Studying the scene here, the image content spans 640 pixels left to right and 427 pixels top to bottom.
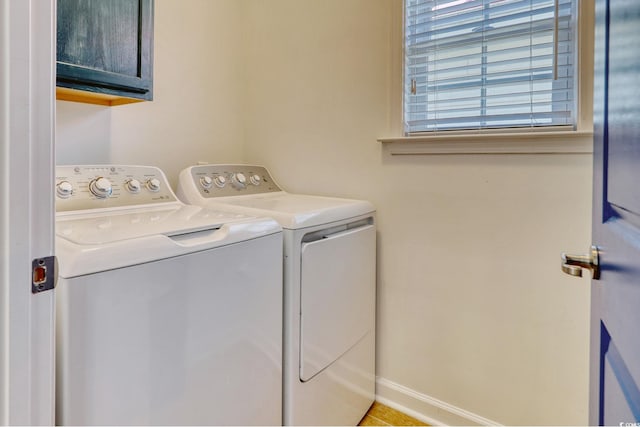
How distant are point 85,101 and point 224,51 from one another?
855mm

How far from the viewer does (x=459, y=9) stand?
1550 mm

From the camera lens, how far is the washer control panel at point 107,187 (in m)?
1.27

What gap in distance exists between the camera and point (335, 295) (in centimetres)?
150

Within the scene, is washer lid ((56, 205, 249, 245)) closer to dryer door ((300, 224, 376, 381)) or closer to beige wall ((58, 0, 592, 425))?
dryer door ((300, 224, 376, 381))

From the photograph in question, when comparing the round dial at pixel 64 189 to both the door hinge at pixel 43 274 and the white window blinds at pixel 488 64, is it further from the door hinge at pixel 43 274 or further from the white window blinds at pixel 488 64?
the white window blinds at pixel 488 64

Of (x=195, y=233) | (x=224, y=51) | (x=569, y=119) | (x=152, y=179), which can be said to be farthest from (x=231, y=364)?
(x=224, y=51)

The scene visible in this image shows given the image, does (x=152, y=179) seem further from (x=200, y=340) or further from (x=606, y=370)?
(x=606, y=370)

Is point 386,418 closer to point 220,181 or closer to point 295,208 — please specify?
point 295,208

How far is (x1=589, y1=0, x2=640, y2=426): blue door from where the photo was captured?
54 centimetres

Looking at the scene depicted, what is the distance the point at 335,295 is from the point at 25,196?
3.64 ft

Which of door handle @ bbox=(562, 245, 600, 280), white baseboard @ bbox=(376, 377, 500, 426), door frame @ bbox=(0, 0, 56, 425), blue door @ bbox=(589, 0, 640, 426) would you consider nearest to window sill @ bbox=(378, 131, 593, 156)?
blue door @ bbox=(589, 0, 640, 426)

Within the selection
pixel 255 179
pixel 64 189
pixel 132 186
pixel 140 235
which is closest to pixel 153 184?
pixel 132 186

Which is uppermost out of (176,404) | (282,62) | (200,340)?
(282,62)

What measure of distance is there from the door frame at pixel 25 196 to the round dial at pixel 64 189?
73 centimetres
